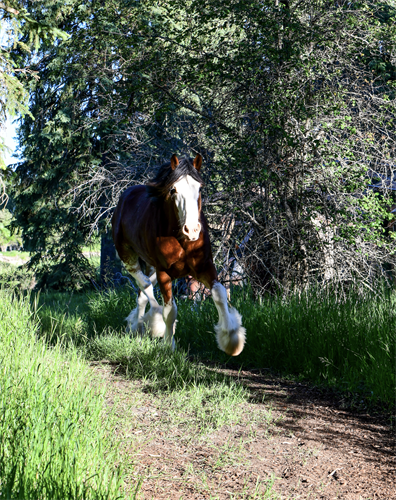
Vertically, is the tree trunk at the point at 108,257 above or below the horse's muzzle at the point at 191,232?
below

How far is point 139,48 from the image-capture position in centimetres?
848

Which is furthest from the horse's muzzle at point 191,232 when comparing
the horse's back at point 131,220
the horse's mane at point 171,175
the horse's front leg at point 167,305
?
the horse's back at point 131,220

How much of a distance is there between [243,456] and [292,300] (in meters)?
3.43

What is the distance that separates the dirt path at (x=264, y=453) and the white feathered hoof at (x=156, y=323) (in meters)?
1.14

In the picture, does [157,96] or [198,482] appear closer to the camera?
[198,482]

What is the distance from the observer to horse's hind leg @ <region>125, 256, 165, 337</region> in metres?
6.16

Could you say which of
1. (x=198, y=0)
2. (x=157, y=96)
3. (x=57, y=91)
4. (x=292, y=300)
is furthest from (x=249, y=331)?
(x=57, y=91)

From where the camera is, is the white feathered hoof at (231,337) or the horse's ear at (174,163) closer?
the white feathered hoof at (231,337)

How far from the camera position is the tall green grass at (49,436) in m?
2.43

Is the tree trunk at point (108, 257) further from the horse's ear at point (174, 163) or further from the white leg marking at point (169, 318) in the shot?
the horse's ear at point (174, 163)

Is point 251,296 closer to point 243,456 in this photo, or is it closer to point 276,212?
point 276,212

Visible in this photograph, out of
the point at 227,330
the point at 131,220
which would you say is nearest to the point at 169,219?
the point at 227,330

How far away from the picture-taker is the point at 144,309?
695 cm

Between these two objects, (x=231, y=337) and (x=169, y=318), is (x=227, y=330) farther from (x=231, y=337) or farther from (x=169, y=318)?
(x=169, y=318)
